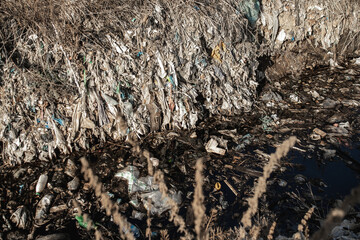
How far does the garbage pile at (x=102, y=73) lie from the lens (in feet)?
9.68

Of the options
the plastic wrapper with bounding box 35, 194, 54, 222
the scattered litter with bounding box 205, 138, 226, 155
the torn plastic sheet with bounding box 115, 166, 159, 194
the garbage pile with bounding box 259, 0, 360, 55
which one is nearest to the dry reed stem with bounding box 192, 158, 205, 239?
the torn plastic sheet with bounding box 115, 166, 159, 194

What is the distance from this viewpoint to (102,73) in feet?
10.0

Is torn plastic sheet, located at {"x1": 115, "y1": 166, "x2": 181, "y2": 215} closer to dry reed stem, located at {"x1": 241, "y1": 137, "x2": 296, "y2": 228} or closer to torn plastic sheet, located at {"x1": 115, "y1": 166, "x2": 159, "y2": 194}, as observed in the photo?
torn plastic sheet, located at {"x1": 115, "y1": 166, "x2": 159, "y2": 194}

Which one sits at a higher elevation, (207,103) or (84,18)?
(84,18)

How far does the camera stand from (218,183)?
2.60 metres

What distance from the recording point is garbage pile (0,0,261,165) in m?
2.95

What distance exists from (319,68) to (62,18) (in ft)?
14.2

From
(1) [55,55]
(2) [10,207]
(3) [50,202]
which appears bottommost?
(2) [10,207]

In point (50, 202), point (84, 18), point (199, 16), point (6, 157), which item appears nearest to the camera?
point (50, 202)

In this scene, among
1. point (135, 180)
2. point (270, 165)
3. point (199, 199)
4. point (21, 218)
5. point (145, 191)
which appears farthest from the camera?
point (135, 180)

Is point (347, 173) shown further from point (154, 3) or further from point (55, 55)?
point (55, 55)

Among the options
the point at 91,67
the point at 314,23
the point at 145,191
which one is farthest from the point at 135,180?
the point at 314,23

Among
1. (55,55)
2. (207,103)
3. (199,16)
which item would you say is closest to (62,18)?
(55,55)

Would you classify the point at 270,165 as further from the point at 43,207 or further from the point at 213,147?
the point at 43,207
